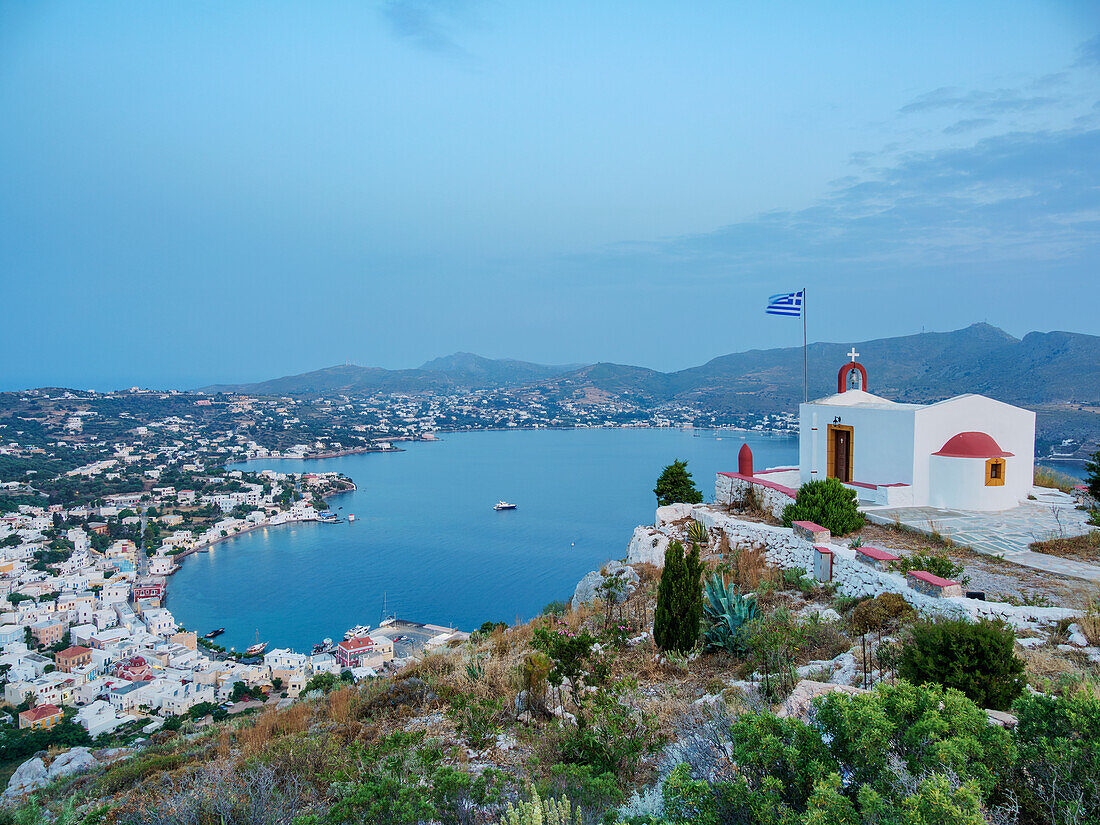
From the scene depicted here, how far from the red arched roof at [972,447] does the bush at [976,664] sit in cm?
700

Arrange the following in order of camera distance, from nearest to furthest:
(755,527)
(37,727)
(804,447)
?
1. (755,527)
2. (804,447)
3. (37,727)

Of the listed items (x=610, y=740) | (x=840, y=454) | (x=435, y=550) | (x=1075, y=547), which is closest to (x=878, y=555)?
(x=1075, y=547)

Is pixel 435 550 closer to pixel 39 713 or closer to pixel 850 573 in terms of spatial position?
pixel 39 713

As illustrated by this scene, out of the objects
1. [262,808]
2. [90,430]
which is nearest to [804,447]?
[262,808]

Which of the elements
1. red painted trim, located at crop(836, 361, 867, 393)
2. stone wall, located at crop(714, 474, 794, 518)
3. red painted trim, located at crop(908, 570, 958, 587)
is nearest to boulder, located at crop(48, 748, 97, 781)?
red painted trim, located at crop(908, 570, 958, 587)

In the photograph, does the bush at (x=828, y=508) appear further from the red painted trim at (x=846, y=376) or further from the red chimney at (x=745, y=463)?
the red painted trim at (x=846, y=376)

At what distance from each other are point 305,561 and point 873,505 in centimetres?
3752

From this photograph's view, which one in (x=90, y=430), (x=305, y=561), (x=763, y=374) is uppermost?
(x=763, y=374)

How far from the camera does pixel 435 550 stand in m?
39.4

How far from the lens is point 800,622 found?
5266 millimetres

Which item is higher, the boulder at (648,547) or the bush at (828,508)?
the bush at (828,508)

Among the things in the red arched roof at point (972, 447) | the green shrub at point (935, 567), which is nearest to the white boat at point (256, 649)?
the red arched roof at point (972, 447)

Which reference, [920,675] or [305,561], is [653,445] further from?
[920,675]

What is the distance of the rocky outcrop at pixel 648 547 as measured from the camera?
10.3 meters
